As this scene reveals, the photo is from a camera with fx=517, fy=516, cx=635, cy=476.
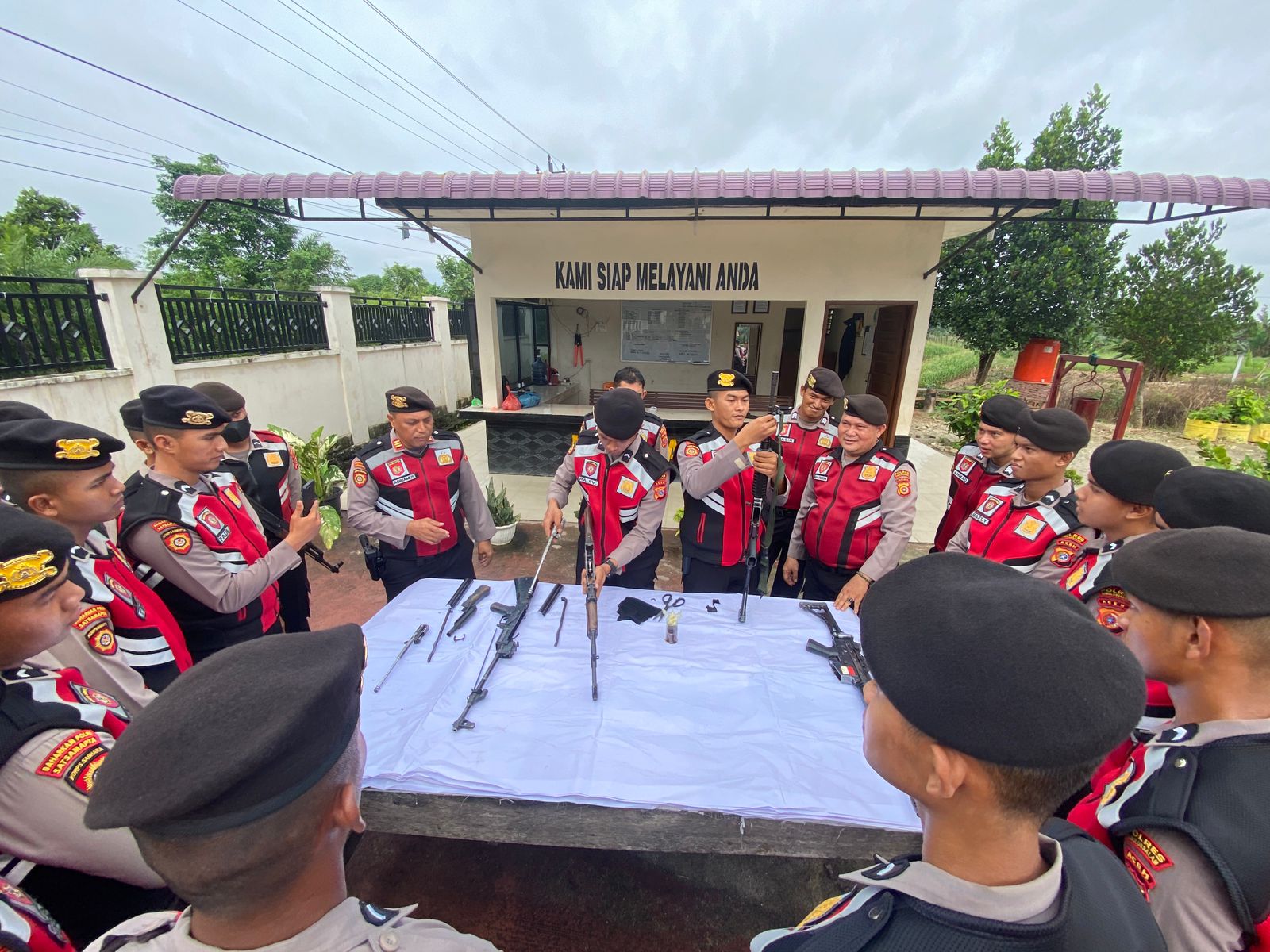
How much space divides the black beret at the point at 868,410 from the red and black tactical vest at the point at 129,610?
10.1 feet

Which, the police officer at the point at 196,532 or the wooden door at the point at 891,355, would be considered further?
the wooden door at the point at 891,355

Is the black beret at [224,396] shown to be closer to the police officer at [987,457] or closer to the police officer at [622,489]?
the police officer at [622,489]

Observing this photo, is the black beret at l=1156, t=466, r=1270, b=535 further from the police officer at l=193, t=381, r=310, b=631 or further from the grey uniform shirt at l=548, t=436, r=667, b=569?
the police officer at l=193, t=381, r=310, b=631

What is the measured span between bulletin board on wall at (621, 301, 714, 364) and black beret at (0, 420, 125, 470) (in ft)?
25.9

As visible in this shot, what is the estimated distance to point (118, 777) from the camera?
23.2 inches

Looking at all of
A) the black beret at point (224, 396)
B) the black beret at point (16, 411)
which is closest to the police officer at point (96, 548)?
the black beret at point (16, 411)

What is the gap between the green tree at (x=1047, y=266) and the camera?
9.95m

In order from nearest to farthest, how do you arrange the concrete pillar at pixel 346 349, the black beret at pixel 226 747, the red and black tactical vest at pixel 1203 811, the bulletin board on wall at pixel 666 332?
the black beret at pixel 226 747, the red and black tactical vest at pixel 1203 811, the concrete pillar at pixel 346 349, the bulletin board on wall at pixel 666 332

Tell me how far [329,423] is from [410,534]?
6395 millimetres

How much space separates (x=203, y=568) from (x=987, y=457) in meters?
4.01

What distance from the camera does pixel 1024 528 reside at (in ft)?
7.84

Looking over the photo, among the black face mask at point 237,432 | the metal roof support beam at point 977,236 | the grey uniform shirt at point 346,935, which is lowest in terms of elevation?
the grey uniform shirt at point 346,935

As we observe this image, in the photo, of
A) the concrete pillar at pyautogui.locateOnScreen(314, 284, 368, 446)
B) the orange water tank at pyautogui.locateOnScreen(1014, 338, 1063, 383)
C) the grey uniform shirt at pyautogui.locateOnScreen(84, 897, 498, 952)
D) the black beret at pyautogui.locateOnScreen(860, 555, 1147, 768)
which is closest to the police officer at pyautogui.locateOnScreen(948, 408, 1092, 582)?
the black beret at pyautogui.locateOnScreen(860, 555, 1147, 768)

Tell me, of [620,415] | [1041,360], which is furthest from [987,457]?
[1041,360]
